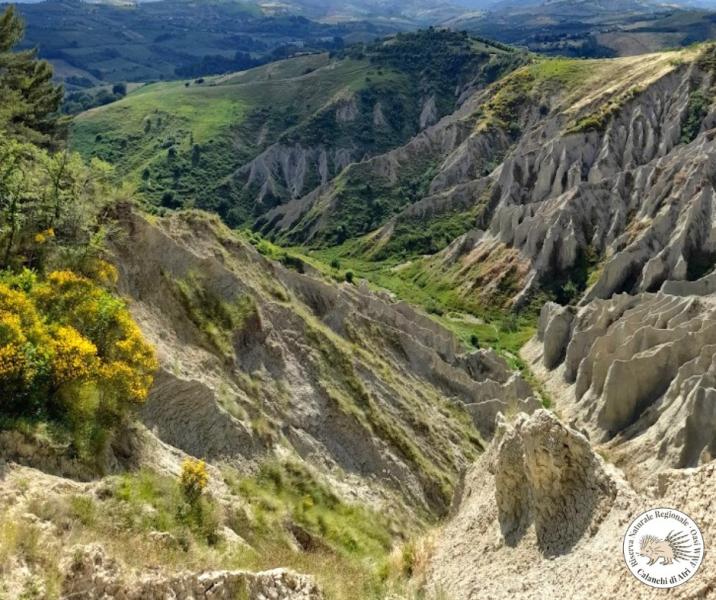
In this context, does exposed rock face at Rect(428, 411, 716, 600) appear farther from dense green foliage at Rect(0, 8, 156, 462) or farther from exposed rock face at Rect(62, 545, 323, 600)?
dense green foliage at Rect(0, 8, 156, 462)

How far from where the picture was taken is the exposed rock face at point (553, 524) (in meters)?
11.8

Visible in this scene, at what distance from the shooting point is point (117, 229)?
2383cm

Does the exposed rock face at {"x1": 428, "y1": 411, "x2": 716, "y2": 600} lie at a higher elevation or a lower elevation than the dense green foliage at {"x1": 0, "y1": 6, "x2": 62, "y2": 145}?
lower

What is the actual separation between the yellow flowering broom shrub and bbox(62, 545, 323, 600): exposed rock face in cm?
531

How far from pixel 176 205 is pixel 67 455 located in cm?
11673

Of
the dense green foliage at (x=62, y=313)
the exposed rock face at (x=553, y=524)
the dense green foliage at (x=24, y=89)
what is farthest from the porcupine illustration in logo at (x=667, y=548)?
the dense green foliage at (x=24, y=89)

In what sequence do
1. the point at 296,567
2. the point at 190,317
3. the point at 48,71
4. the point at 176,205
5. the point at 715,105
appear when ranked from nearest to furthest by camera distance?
the point at 296,567
the point at 190,317
the point at 48,71
the point at 715,105
the point at 176,205

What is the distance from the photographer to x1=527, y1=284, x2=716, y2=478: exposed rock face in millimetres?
33719

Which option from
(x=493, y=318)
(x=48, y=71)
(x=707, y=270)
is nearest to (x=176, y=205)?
(x=493, y=318)

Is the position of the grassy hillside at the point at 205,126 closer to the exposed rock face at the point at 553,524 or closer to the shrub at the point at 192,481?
the shrub at the point at 192,481

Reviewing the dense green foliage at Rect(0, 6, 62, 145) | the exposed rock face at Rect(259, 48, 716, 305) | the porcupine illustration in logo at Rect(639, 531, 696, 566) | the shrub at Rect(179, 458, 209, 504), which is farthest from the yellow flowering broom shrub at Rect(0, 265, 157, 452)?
the exposed rock face at Rect(259, 48, 716, 305)

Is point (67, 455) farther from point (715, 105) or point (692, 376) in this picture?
point (715, 105)

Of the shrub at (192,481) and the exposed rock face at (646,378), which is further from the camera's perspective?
the exposed rock face at (646,378)

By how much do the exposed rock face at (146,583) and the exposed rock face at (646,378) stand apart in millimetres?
25330
